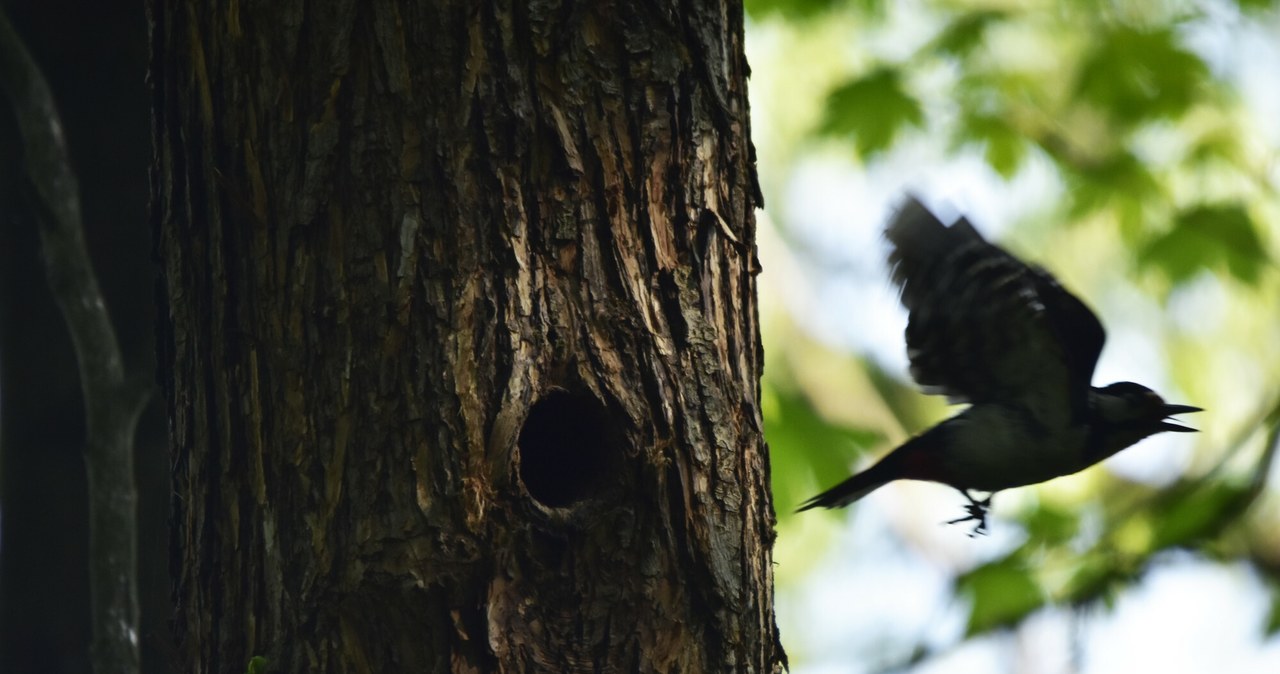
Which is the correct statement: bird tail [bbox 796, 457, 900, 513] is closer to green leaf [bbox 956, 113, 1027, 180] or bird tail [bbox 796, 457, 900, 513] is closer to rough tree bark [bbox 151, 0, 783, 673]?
rough tree bark [bbox 151, 0, 783, 673]

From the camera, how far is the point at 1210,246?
367 cm

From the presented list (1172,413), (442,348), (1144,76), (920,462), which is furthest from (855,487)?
(1144,76)

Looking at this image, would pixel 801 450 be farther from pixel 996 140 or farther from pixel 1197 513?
pixel 996 140

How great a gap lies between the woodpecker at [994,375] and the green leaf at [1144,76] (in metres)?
1.33

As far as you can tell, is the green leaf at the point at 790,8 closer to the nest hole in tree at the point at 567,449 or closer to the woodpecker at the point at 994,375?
the woodpecker at the point at 994,375

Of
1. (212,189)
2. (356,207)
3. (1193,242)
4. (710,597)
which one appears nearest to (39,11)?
(212,189)

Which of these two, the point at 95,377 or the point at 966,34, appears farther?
the point at 966,34

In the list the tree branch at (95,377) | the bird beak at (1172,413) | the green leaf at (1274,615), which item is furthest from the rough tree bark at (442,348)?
the green leaf at (1274,615)

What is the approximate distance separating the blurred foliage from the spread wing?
1.02 meters

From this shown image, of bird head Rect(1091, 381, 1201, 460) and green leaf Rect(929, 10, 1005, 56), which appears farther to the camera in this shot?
green leaf Rect(929, 10, 1005, 56)

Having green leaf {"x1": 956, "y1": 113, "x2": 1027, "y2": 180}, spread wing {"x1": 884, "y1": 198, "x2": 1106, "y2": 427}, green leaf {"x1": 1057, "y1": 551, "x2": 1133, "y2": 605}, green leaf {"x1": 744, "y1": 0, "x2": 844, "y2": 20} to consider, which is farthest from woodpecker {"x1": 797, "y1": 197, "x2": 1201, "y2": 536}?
green leaf {"x1": 744, "y1": 0, "x2": 844, "y2": 20}

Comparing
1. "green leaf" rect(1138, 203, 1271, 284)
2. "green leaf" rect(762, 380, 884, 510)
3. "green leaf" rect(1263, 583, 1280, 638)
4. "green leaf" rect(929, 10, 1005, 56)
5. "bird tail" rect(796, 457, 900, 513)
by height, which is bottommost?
"green leaf" rect(1263, 583, 1280, 638)

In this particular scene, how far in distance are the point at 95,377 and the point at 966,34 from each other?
8.92 feet

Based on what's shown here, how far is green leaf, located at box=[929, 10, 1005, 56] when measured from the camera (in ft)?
12.2
